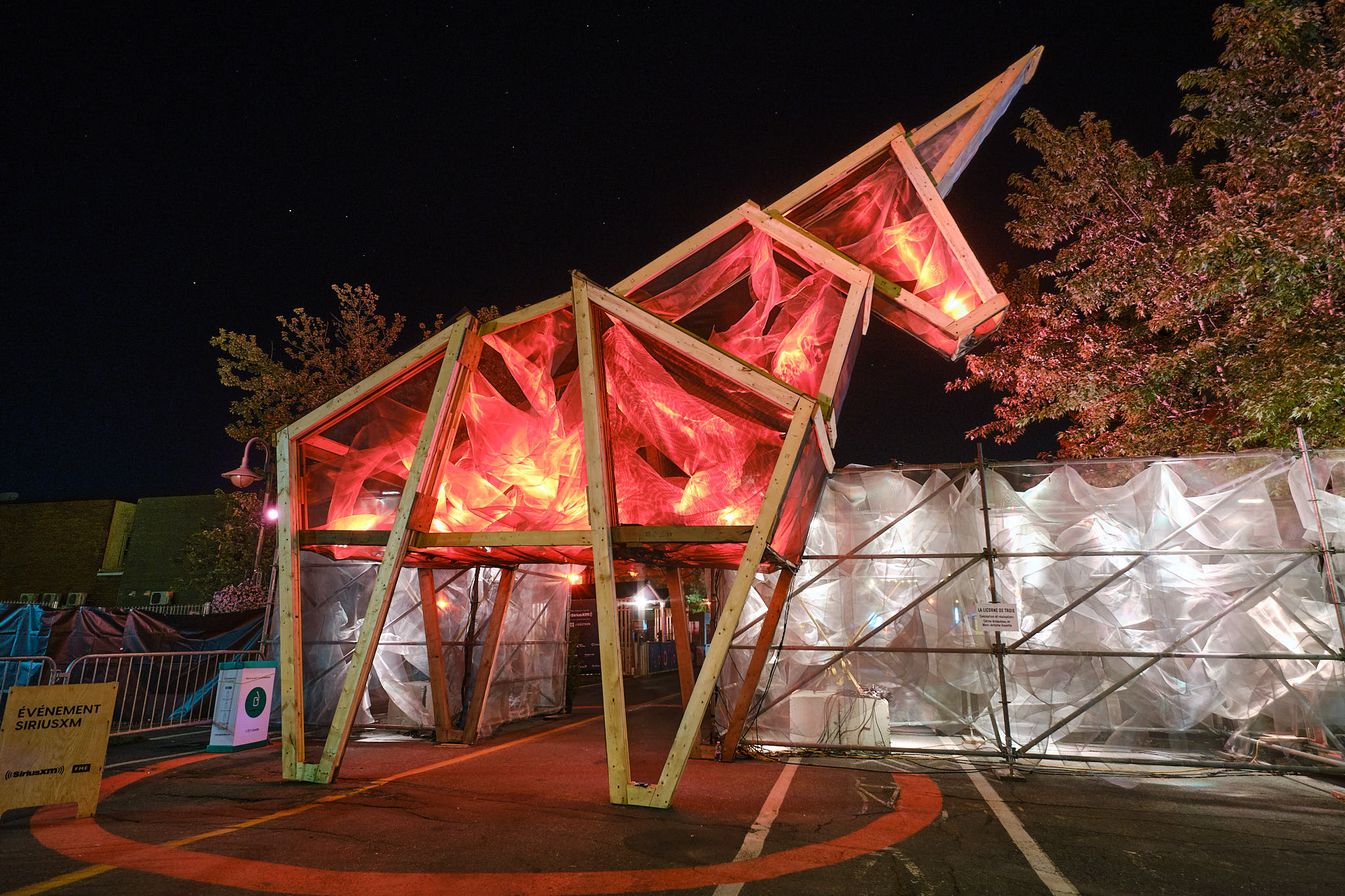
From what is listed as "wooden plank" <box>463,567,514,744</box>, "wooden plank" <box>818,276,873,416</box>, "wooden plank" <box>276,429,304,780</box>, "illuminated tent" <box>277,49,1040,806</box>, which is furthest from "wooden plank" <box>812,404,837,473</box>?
"wooden plank" <box>276,429,304,780</box>

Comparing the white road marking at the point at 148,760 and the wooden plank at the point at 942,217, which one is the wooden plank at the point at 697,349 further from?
the white road marking at the point at 148,760

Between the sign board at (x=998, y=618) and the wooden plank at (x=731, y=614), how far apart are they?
356 cm

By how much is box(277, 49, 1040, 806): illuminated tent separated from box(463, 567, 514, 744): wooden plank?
1977 mm

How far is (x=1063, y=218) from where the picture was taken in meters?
12.7

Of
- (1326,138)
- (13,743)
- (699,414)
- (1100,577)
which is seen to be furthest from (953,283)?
(13,743)

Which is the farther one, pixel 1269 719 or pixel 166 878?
pixel 1269 719

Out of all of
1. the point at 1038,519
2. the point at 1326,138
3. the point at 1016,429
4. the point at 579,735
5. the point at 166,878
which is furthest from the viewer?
the point at 1016,429

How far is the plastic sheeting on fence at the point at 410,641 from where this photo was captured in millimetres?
10977

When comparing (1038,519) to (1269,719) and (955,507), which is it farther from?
(1269,719)

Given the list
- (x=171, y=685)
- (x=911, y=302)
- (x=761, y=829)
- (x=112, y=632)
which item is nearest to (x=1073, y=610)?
(x=911, y=302)

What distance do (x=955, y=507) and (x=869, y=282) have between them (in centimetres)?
456

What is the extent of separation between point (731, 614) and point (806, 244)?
12.8 ft

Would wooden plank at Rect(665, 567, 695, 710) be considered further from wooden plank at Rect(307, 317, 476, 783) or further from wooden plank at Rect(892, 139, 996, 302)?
wooden plank at Rect(892, 139, 996, 302)

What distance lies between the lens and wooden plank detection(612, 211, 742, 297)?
22.8 ft
